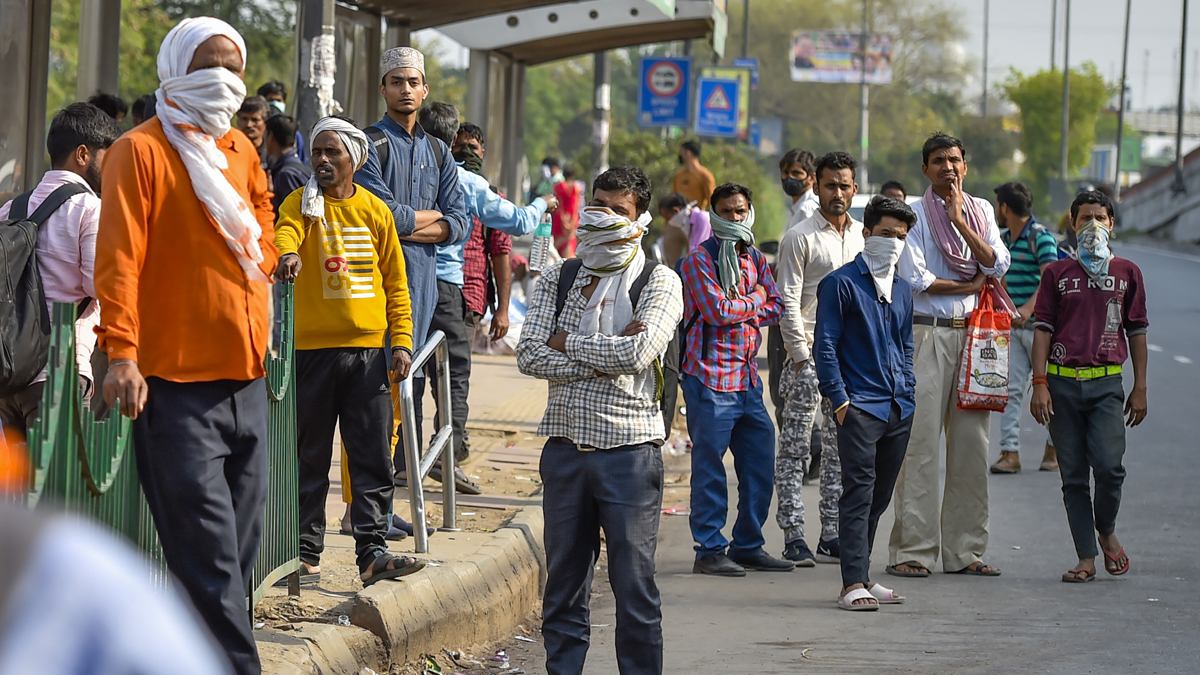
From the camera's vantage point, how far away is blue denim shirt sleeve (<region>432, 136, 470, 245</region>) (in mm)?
6359

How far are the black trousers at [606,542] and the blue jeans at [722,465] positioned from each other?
229cm

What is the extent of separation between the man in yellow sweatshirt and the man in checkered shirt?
811 mm

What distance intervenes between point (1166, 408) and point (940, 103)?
8879cm

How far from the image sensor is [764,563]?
7.23 m

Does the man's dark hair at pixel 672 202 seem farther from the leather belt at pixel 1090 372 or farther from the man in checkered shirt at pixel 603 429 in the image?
the man in checkered shirt at pixel 603 429

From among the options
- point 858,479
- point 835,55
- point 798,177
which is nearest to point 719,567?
point 858,479

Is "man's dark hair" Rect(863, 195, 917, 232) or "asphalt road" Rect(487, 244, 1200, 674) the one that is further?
"man's dark hair" Rect(863, 195, 917, 232)

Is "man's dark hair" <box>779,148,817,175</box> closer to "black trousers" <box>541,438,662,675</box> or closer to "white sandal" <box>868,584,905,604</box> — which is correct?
"white sandal" <box>868,584,905,604</box>

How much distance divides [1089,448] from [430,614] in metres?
3.43

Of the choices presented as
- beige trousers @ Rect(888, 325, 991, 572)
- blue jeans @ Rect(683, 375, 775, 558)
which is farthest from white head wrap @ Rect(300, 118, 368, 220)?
beige trousers @ Rect(888, 325, 991, 572)

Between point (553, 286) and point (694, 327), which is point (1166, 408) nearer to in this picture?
point (694, 327)

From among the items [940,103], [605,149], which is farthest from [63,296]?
[940,103]

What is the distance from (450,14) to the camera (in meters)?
13.4

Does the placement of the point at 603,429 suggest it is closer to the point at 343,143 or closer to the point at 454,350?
the point at 343,143
